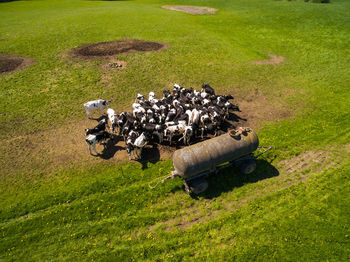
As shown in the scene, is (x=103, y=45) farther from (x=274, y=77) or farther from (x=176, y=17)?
(x=274, y=77)

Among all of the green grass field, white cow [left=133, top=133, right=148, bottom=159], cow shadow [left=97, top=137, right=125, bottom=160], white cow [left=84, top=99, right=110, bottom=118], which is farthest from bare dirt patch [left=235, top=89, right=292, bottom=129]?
white cow [left=84, top=99, right=110, bottom=118]

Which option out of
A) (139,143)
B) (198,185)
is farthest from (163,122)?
(198,185)

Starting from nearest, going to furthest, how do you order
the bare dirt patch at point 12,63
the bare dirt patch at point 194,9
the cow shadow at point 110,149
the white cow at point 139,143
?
the white cow at point 139,143 → the cow shadow at point 110,149 → the bare dirt patch at point 12,63 → the bare dirt patch at point 194,9

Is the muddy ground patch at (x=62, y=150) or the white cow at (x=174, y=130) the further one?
the white cow at (x=174, y=130)

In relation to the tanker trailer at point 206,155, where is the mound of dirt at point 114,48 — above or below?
above

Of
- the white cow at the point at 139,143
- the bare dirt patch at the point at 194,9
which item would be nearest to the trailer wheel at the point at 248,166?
the white cow at the point at 139,143

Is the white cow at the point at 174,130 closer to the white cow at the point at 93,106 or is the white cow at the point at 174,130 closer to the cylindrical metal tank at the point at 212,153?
the cylindrical metal tank at the point at 212,153

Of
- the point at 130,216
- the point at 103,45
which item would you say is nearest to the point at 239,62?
the point at 103,45
